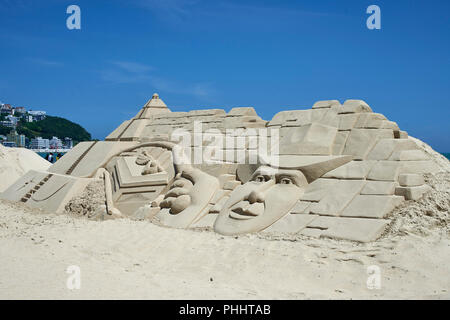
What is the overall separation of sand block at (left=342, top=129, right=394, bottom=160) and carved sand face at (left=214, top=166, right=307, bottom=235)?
931 mm

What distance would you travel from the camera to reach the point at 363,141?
7.00 metres

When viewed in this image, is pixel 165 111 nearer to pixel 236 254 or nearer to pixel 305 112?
pixel 305 112

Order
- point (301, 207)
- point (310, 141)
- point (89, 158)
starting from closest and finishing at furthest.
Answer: point (301, 207), point (310, 141), point (89, 158)

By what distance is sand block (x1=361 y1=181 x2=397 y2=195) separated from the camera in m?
6.04

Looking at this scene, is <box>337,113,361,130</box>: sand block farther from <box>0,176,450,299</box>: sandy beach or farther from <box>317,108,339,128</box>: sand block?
<box>0,176,450,299</box>: sandy beach

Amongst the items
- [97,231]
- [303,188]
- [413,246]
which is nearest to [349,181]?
[303,188]

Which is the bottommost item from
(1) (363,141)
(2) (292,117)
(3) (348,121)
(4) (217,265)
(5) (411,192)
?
(4) (217,265)

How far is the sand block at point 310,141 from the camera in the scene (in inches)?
282

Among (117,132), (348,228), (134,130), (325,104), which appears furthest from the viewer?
(117,132)

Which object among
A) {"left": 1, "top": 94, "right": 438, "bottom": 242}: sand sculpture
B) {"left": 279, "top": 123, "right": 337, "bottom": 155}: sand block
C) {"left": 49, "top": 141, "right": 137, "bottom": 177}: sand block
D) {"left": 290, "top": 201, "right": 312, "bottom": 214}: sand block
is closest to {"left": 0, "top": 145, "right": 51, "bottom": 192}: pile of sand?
{"left": 49, "top": 141, "right": 137, "bottom": 177}: sand block

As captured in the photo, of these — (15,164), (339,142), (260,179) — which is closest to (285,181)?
(260,179)

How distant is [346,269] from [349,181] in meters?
A: 1.95

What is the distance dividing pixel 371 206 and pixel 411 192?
58 centimetres

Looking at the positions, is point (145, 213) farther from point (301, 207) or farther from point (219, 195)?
point (301, 207)
